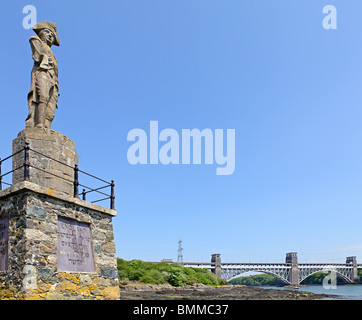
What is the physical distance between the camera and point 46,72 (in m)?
14.1

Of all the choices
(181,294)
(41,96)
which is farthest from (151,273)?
(41,96)

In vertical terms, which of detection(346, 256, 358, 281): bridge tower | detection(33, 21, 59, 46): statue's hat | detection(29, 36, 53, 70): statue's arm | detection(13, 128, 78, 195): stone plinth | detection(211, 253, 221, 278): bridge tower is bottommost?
detection(346, 256, 358, 281): bridge tower

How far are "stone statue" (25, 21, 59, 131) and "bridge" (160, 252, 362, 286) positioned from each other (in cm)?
7620

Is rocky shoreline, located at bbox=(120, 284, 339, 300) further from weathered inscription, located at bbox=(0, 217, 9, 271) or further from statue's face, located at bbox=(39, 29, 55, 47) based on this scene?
statue's face, located at bbox=(39, 29, 55, 47)

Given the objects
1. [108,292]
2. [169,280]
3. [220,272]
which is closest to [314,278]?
[220,272]

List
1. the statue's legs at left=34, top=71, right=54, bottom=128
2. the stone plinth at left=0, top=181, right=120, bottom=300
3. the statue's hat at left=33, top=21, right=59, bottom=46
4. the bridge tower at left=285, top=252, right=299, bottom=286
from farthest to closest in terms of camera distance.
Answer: the bridge tower at left=285, top=252, right=299, bottom=286, the statue's hat at left=33, top=21, right=59, bottom=46, the statue's legs at left=34, top=71, right=54, bottom=128, the stone plinth at left=0, top=181, right=120, bottom=300

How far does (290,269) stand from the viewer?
11594cm

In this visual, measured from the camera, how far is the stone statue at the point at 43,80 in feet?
45.0

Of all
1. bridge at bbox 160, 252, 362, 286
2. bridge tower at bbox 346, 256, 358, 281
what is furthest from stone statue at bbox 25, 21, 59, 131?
bridge tower at bbox 346, 256, 358, 281

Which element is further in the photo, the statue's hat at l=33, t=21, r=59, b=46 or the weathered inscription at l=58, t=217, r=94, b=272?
the statue's hat at l=33, t=21, r=59, b=46

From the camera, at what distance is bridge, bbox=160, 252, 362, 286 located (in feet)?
318

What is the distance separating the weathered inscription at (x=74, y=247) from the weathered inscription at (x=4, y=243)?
1395 mm

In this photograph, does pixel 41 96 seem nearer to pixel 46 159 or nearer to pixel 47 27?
pixel 46 159

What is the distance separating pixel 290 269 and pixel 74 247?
115 m
